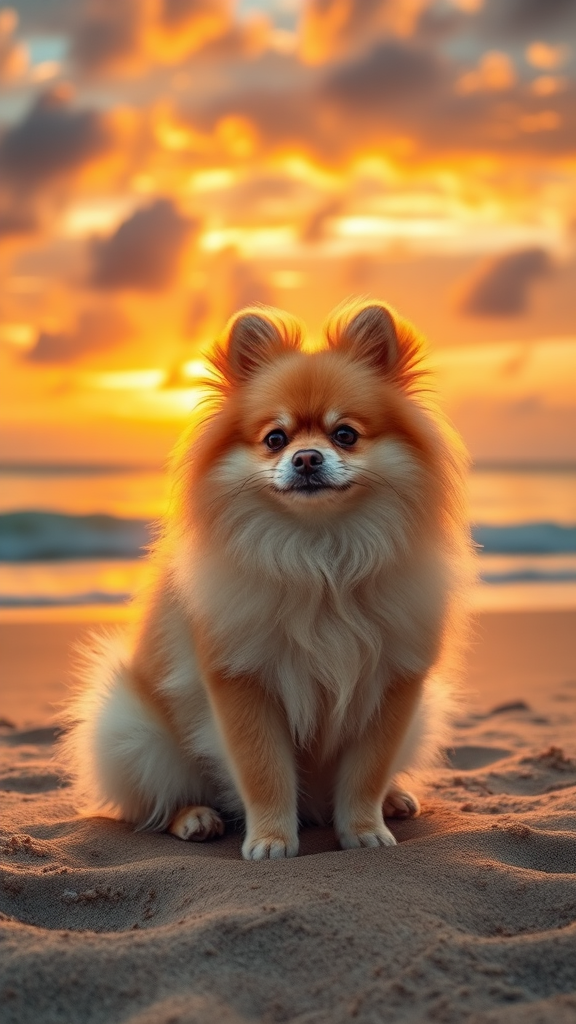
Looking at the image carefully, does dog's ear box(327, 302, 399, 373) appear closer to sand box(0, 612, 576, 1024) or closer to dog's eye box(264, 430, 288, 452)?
dog's eye box(264, 430, 288, 452)

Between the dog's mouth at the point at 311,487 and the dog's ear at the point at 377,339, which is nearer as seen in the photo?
the dog's mouth at the point at 311,487

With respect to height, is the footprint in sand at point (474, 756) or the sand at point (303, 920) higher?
the sand at point (303, 920)

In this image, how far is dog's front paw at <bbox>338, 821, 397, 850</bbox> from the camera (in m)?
3.29

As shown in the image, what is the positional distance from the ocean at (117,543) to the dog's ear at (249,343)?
2.24 metres

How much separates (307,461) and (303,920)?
4.19 feet

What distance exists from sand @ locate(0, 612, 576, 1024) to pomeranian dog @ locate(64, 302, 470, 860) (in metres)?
0.25

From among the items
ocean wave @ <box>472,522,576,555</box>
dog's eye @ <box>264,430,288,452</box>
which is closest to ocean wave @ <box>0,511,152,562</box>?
ocean wave @ <box>472,522,576,555</box>

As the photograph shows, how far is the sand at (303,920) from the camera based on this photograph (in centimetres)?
217

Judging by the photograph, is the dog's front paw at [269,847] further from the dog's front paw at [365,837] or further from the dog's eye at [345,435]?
the dog's eye at [345,435]

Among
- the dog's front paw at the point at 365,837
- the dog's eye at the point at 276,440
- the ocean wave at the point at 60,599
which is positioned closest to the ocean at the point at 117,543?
the ocean wave at the point at 60,599

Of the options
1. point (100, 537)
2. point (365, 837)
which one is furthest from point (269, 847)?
point (100, 537)

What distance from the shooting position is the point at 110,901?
288cm

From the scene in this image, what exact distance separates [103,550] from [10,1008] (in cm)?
1064

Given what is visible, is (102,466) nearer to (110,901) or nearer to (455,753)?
(455,753)
